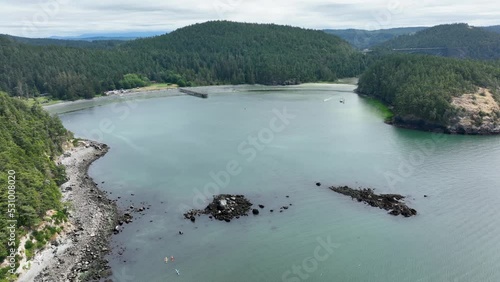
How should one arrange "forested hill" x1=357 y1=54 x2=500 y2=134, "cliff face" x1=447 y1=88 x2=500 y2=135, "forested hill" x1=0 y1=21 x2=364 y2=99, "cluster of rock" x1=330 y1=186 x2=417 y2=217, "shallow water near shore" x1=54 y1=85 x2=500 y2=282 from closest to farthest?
"shallow water near shore" x1=54 y1=85 x2=500 y2=282
"cluster of rock" x1=330 y1=186 x2=417 y2=217
"cliff face" x1=447 y1=88 x2=500 y2=135
"forested hill" x1=357 y1=54 x2=500 y2=134
"forested hill" x1=0 y1=21 x2=364 y2=99

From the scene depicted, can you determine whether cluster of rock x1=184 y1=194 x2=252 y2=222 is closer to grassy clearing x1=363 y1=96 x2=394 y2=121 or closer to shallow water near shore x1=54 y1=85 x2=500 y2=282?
shallow water near shore x1=54 y1=85 x2=500 y2=282

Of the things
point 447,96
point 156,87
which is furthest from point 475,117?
point 156,87

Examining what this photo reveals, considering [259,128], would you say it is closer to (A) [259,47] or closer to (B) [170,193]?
(B) [170,193]

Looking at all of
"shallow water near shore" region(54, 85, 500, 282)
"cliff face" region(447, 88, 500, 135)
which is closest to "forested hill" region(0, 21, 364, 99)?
"shallow water near shore" region(54, 85, 500, 282)

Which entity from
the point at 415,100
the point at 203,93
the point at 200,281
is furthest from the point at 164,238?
the point at 203,93

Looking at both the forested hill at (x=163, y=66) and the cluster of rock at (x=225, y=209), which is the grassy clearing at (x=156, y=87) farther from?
the cluster of rock at (x=225, y=209)

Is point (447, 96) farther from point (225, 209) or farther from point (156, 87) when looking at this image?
point (156, 87)
